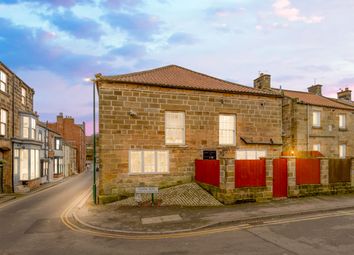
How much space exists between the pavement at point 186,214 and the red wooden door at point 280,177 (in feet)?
1.95

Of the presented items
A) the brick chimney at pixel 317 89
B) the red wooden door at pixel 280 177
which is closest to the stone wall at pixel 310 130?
the brick chimney at pixel 317 89

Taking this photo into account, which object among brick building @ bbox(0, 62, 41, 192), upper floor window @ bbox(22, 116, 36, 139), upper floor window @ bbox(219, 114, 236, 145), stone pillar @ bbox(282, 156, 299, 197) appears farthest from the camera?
upper floor window @ bbox(22, 116, 36, 139)

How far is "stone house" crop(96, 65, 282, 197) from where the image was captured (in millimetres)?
17141

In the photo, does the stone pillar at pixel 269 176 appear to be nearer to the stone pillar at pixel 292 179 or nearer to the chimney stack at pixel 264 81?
the stone pillar at pixel 292 179

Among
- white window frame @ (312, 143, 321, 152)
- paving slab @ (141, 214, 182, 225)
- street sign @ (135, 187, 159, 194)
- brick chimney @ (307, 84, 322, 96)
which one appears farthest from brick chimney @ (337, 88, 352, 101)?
paving slab @ (141, 214, 182, 225)

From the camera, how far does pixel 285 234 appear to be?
32.0 feet

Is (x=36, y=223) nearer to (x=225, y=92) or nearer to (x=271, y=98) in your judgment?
(x=225, y=92)

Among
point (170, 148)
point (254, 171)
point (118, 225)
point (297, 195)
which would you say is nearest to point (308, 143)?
point (297, 195)

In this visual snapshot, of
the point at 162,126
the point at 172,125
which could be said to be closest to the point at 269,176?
the point at 172,125

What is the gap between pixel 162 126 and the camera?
1828cm

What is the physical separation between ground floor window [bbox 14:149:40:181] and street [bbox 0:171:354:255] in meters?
13.7

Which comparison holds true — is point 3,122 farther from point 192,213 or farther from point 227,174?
point 227,174

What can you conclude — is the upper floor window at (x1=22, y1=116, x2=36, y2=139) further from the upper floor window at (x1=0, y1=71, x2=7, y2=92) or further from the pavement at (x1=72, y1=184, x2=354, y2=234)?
the pavement at (x1=72, y1=184, x2=354, y2=234)

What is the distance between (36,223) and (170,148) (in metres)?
8.93
